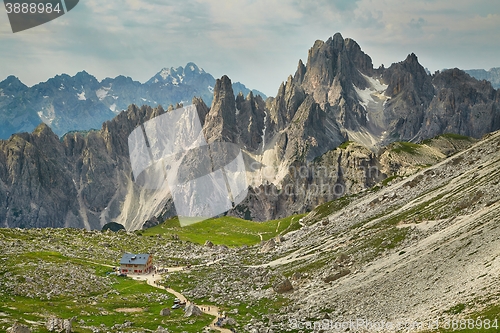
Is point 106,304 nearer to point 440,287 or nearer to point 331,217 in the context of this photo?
point 440,287

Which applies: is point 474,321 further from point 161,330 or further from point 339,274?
point 161,330

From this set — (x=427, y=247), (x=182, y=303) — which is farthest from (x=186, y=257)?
(x=427, y=247)

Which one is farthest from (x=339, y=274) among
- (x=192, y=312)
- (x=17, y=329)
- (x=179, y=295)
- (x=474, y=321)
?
(x=17, y=329)

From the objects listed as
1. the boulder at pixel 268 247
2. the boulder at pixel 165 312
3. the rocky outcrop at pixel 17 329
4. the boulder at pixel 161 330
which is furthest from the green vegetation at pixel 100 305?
the boulder at pixel 268 247

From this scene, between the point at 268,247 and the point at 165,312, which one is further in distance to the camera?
the point at 268,247

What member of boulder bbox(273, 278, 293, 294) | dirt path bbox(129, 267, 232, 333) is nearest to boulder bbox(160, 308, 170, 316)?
dirt path bbox(129, 267, 232, 333)

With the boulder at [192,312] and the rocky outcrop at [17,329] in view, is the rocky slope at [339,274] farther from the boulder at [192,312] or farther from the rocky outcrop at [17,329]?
the rocky outcrop at [17,329]

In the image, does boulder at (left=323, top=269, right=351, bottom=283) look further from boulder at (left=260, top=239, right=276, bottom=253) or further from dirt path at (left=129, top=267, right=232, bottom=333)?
boulder at (left=260, top=239, right=276, bottom=253)

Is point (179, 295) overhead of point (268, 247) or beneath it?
overhead

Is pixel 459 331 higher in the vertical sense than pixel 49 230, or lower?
higher

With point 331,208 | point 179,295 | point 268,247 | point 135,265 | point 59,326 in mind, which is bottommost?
point 268,247

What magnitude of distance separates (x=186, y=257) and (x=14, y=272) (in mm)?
58129

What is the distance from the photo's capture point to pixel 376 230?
87938 millimetres

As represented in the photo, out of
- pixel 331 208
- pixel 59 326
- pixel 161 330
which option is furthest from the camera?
pixel 331 208
